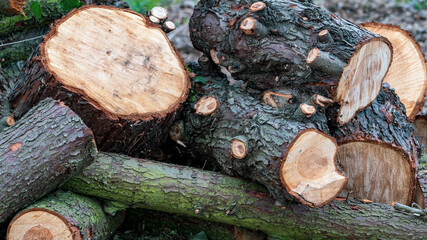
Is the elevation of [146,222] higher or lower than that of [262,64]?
lower

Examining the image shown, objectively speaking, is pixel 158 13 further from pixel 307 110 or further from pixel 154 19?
pixel 307 110

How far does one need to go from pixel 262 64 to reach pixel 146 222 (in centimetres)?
150

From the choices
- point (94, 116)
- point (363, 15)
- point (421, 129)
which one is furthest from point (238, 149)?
point (363, 15)

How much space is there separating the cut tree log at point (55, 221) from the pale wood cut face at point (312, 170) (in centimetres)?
119

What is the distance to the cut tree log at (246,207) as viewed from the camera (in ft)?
8.60

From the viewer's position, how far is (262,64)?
9.52 feet

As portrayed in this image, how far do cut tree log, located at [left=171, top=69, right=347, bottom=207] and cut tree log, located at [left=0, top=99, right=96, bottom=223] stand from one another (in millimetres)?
878

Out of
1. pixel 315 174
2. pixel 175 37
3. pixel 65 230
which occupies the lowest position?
pixel 175 37

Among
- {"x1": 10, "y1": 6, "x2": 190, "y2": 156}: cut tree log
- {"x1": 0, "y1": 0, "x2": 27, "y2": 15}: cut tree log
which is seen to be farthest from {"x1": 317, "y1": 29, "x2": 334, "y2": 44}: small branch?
{"x1": 0, "y1": 0, "x2": 27, "y2": 15}: cut tree log

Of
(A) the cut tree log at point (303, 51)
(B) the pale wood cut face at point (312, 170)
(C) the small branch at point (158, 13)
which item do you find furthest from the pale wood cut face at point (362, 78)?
(C) the small branch at point (158, 13)

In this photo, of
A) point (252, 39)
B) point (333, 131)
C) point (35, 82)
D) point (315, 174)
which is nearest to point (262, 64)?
point (252, 39)

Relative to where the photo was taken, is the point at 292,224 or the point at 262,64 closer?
the point at 292,224

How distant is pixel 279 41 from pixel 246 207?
3.76ft

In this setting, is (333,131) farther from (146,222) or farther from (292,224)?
(146,222)
